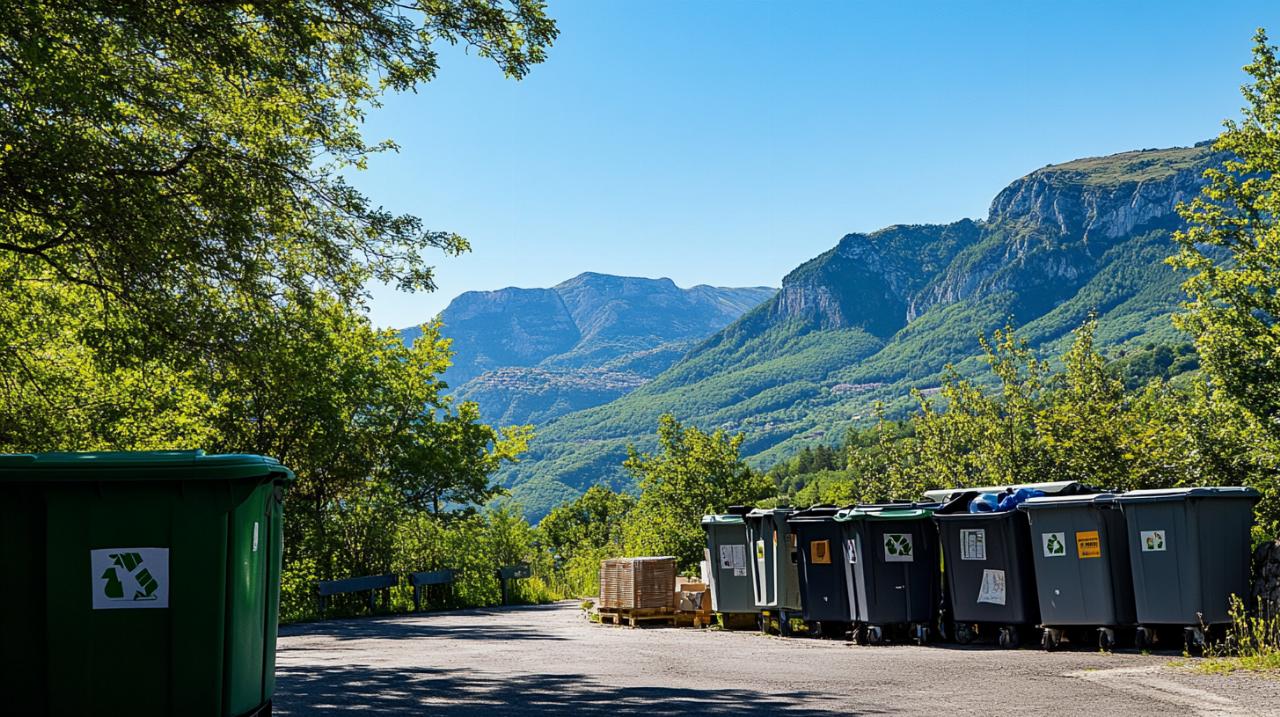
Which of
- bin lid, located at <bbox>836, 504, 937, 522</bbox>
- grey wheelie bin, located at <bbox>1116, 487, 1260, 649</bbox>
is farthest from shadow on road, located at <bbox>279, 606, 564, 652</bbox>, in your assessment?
grey wheelie bin, located at <bbox>1116, 487, 1260, 649</bbox>

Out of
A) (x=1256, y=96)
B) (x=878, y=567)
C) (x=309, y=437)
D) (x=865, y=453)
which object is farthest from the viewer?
(x=865, y=453)

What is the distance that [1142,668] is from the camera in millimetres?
9617

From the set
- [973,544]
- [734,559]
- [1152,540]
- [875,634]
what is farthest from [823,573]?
[1152,540]

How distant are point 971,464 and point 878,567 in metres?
11.2

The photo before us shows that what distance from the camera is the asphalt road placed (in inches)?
301

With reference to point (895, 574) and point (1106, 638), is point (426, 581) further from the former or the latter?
point (1106, 638)

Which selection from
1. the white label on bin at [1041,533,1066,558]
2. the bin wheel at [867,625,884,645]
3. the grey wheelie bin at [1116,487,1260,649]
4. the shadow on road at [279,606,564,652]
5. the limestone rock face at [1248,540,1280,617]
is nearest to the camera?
the limestone rock face at [1248,540,1280,617]

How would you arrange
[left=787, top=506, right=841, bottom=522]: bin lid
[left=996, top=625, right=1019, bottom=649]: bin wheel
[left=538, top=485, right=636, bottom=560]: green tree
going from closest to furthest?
[left=996, top=625, right=1019, bottom=649]: bin wheel
[left=787, top=506, right=841, bottom=522]: bin lid
[left=538, top=485, right=636, bottom=560]: green tree

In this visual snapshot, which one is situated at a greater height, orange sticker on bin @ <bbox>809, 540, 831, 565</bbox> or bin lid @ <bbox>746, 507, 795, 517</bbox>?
bin lid @ <bbox>746, 507, 795, 517</bbox>

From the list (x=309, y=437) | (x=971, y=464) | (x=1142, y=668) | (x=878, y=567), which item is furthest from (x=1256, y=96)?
(x=309, y=437)

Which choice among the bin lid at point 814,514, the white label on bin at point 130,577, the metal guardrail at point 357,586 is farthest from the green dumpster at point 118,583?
the metal guardrail at point 357,586

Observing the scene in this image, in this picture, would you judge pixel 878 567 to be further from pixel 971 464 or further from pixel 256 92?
pixel 971 464

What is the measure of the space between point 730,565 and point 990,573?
15.8 feet

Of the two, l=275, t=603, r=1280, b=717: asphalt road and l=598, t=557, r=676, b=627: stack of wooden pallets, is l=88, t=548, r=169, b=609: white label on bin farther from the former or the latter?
l=598, t=557, r=676, b=627: stack of wooden pallets
